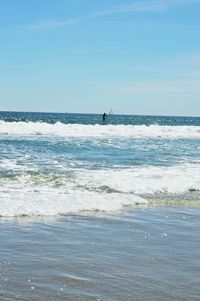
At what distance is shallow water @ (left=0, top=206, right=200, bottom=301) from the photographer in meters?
5.24

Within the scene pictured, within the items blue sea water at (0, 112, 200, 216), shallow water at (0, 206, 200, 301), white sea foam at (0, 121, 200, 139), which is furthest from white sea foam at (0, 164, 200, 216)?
white sea foam at (0, 121, 200, 139)

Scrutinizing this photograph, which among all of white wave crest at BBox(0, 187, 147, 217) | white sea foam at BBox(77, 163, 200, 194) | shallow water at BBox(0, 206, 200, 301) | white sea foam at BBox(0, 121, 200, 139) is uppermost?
white sea foam at BBox(0, 121, 200, 139)

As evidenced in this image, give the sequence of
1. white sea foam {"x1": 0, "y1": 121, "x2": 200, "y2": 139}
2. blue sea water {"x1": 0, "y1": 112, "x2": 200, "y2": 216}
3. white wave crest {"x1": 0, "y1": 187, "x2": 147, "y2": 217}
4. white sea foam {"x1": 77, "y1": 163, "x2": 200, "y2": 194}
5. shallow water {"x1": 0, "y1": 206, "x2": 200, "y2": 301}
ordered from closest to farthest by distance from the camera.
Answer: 1. shallow water {"x1": 0, "y1": 206, "x2": 200, "y2": 301}
2. white wave crest {"x1": 0, "y1": 187, "x2": 147, "y2": 217}
3. blue sea water {"x1": 0, "y1": 112, "x2": 200, "y2": 216}
4. white sea foam {"x1": 77, "y1": 163, "x2": 200, "y2": 194}
5. white sea foam {"x1": 0, "y1": 121, "x2": 200, "y2": 139}

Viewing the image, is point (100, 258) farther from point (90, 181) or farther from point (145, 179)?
point (145, 179)

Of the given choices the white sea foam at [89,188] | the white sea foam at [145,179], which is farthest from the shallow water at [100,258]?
the white sea foam at [145,179]

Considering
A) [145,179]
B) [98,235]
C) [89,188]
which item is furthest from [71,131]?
[98,235]

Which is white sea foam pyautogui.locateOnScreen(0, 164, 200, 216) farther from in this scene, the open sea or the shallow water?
the shallow water

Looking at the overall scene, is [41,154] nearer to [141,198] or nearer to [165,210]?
[141,198]

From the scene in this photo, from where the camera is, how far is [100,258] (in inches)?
253

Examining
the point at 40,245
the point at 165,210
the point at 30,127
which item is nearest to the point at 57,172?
the point at 165,210

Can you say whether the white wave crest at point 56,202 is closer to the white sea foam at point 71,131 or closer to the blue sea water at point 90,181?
the blue sea water at point 90,181

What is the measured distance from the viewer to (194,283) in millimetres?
5539

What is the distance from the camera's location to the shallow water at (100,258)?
17.2ft

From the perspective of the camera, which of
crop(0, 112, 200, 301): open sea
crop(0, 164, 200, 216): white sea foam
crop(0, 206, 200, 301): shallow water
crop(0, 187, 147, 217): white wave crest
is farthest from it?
crop(0, 164, 200, 216): white sea foam
